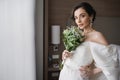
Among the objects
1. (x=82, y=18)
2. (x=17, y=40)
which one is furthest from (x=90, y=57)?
(x=17, y=40)

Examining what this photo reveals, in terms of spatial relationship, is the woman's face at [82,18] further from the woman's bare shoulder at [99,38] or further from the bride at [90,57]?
the woman's bare shoulder at [99,38]

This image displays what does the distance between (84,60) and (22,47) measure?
115 cm

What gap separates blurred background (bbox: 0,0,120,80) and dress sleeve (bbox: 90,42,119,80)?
1162 millimetres

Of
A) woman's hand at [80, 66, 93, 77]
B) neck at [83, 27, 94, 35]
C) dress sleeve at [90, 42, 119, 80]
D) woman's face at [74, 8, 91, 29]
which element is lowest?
woman's hand at [80, 66, 93, 77]

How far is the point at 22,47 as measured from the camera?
8.07 ft

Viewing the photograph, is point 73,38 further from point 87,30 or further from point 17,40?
point 17,40

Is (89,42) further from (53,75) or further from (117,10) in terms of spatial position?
(117,10)

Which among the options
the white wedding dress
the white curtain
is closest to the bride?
the white wedding dress

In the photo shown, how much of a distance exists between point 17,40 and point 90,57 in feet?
3.93

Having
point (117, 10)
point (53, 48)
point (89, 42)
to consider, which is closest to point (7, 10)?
point (53, 48)

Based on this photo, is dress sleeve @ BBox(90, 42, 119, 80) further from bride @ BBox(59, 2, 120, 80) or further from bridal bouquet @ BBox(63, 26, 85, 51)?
bridal bouquet @ BBox(63, 26, 85, 51)

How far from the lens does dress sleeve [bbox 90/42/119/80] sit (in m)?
1.46

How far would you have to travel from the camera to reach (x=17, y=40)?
2.43m

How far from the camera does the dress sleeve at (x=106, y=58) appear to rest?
1.46 m
